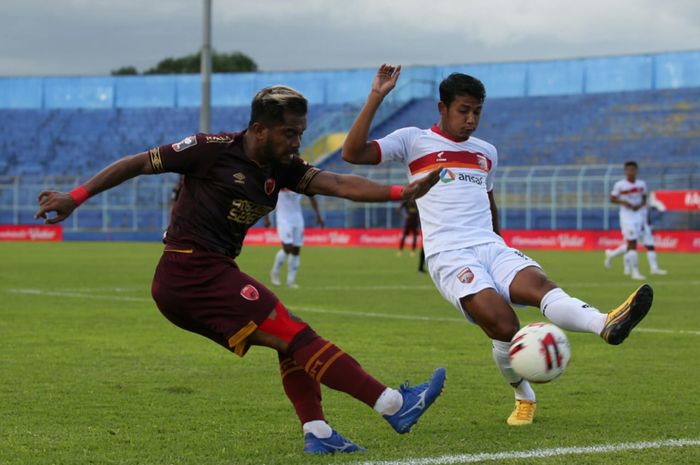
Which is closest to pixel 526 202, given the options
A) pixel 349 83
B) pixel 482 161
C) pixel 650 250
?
pixel 650 250

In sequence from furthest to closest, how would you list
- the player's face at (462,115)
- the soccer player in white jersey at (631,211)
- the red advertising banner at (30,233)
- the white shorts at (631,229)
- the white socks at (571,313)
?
the red advertising banner at (30,233)
the white shorts at (631,229)
the soccer player in white jersey at (631,211)
the player's face at (462,115)
the white socks at (571,313)

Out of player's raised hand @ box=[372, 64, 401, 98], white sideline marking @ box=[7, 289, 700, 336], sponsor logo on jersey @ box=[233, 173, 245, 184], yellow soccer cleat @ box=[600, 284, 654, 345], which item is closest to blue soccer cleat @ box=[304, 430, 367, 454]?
sponsor logo on jersey @ box=[233, 173, 245, 184]

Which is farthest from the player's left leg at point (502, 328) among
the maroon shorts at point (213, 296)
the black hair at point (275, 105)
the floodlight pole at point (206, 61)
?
the floodlight pole at point (206, 61)

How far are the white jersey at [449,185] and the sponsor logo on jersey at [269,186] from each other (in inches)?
52.9

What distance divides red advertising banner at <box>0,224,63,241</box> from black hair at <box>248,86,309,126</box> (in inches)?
1794

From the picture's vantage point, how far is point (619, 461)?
541cm

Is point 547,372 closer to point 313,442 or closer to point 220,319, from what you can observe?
point 313,442

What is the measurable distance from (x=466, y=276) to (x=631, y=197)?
16993mm

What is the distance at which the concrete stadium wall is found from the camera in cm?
5241

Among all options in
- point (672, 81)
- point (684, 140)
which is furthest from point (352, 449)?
point (672, 81)

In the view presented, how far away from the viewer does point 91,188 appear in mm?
5523

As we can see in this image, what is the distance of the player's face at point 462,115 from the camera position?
23.3ft

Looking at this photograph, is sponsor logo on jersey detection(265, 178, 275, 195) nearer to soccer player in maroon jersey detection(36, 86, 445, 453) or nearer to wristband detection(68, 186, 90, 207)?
soccer player in maroon jersey detection(36, 86, 445, 453)

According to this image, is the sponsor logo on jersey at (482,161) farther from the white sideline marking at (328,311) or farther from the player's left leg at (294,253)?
the player's left leg at (294,253)
